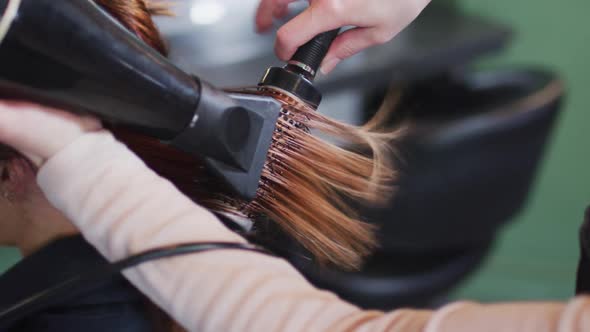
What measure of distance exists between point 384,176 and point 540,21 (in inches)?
63.3

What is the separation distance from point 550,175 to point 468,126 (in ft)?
2.84

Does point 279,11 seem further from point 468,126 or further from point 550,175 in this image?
point 550,175

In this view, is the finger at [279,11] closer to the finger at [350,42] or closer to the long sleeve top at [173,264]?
the finger at [350,42]

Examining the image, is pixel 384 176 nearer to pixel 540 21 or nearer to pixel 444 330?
pixel 444 330

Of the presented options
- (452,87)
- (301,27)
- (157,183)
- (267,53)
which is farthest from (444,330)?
(452,87)

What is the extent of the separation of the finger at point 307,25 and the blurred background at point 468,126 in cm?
58

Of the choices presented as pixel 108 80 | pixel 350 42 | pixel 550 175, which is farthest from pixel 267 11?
pixel 550 175

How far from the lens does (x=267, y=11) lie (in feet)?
2.65

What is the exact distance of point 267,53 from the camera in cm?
170

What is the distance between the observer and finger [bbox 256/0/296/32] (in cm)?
80

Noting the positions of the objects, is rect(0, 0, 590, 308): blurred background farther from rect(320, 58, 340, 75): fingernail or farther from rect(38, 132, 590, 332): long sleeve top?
rect(38, 132, 590, 332): long sleeve top

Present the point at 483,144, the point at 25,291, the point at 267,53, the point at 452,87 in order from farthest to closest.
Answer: the point at 452,87 < the point at 267,53 < the point at 483,144 < the point at 25,291

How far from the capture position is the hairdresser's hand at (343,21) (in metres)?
0.68

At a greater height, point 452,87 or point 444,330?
point 444,330
